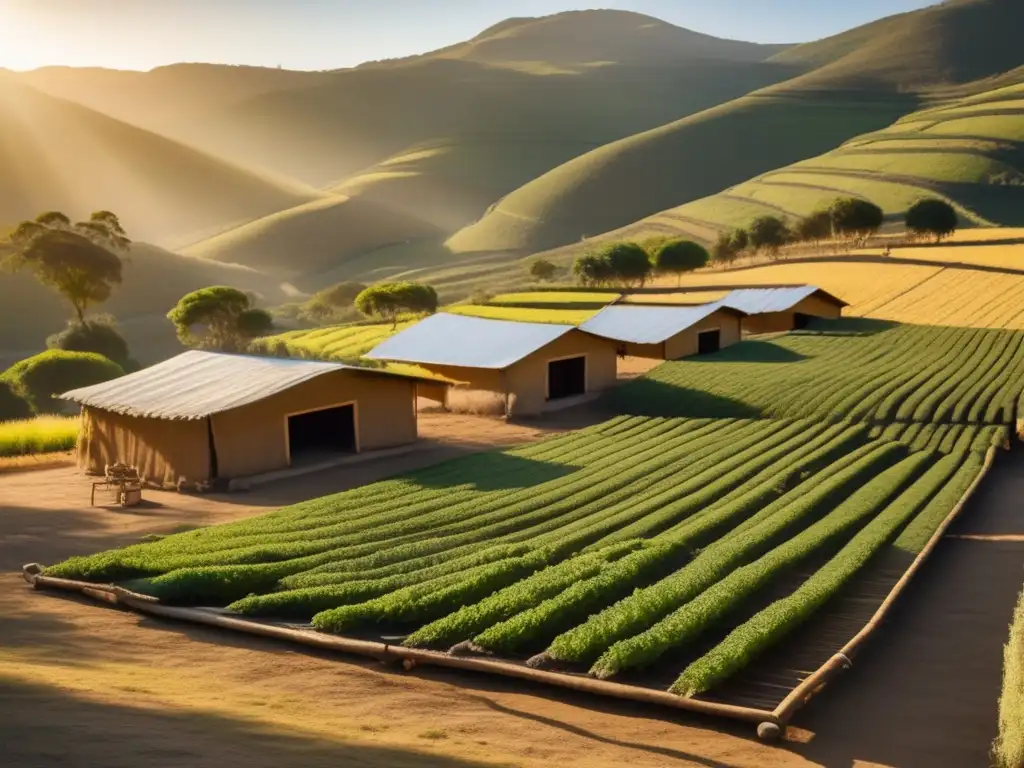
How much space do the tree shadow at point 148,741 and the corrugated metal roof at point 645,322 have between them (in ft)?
110

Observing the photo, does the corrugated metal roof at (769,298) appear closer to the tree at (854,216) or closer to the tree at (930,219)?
the tree at (930,219)

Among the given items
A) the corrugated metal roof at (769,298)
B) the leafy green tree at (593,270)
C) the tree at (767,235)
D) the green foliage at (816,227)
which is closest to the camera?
the corrugated metal roof at (769,298)

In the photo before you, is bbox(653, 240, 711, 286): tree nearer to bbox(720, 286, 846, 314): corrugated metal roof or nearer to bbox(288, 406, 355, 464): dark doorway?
bbox(720, 286, 846, 314): corrugated metal roof

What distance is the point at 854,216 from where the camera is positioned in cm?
7644

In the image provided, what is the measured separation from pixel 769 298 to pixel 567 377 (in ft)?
62.3

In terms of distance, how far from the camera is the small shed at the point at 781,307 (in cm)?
4966

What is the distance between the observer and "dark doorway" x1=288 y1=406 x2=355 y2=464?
2758 cm

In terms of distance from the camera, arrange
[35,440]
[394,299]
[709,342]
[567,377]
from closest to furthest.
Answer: [35,440] → [567,377] → [709,342] → [394,299]

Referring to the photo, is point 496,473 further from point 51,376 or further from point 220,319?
point 220,319

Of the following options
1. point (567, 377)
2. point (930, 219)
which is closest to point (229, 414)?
point (567, 377)

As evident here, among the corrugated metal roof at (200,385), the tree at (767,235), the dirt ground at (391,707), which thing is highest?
the tree at (767,235)

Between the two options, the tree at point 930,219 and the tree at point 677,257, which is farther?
the tree at point 930,219

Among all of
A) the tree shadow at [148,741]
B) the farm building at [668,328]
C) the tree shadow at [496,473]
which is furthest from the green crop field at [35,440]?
the tree shadow at [148,741]

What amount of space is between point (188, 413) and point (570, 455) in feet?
32.8
